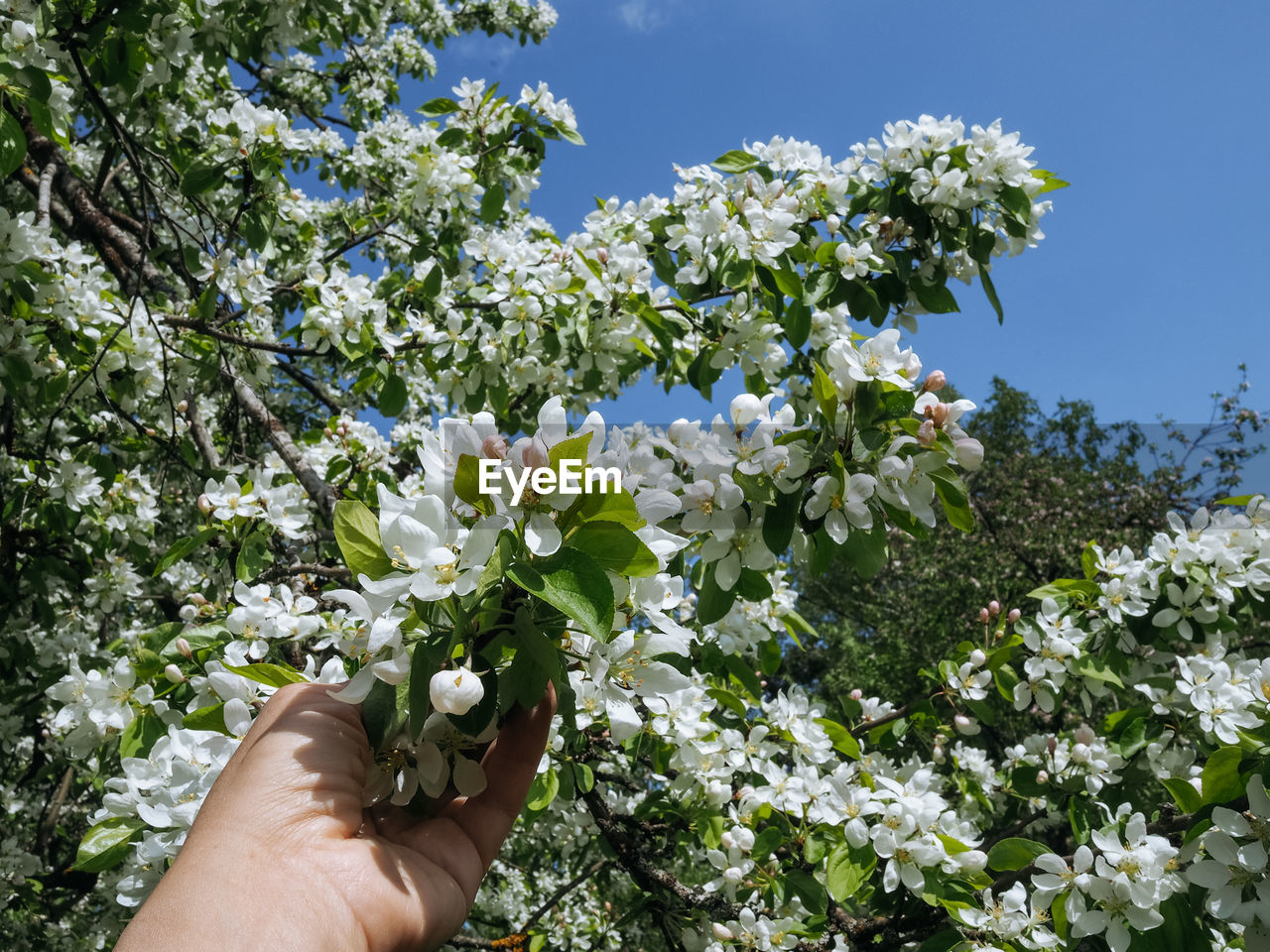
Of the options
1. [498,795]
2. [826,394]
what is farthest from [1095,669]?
[498,795]

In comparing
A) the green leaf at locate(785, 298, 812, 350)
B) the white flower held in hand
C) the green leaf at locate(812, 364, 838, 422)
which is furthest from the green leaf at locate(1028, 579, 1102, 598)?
the white flower held in hand

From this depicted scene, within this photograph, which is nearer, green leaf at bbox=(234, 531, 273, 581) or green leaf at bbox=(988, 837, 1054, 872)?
green leaf at bbox=(988, 837, 1054, 872)

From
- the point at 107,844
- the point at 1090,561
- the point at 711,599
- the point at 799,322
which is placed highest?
the point at 799,322

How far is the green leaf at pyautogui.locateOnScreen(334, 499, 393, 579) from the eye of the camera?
1.10 meters

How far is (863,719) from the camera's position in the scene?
10.5 feet

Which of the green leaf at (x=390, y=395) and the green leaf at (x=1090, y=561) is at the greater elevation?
the green leaf at (x=390, y=395)

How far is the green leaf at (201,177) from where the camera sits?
2.68 metres

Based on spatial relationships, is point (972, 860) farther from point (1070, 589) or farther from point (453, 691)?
point (453, 691)

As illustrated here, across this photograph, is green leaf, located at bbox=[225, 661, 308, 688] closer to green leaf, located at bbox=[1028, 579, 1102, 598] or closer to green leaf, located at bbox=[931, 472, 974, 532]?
green leaf, located at bbox=[931, 472, 974, 532]

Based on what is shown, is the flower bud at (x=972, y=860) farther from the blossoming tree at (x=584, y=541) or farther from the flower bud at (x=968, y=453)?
the flower bud at (x=968, y=453)

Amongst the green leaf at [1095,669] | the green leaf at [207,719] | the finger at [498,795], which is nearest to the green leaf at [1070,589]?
the green leaf at [1095,669]

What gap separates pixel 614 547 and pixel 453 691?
0.27 m

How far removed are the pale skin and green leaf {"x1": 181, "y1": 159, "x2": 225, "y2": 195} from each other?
2.16 meters

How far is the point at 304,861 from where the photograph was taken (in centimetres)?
112
